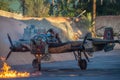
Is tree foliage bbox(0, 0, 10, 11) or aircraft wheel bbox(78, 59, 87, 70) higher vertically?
aircraft wheel bbox(78, 59, 87, 70)

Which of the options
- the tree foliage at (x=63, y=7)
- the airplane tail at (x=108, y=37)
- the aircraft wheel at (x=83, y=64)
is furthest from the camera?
the tree foliage at (x=63, y=7)

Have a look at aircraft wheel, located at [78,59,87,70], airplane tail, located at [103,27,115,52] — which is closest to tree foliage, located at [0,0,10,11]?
airplane tail, located at [103,27,115,52]

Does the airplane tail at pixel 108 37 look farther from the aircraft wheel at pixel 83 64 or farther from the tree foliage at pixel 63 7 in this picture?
the tree foliage at pixel 63 7

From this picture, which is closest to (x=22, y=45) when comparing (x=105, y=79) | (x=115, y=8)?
(x=105, y=79)

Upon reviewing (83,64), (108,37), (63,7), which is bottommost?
(63,7)

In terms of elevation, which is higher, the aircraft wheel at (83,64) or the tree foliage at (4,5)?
the aircraft wheel at (83,64)

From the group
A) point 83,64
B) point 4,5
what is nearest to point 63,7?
point 4,5

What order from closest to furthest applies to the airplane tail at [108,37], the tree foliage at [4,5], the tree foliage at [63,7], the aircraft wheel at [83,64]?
1. the airplane tail at [108,37]
2. the aircraft wheel at [83,64]
3. the tree foliage at [63,7]
4. the tree foliage at [4,5]

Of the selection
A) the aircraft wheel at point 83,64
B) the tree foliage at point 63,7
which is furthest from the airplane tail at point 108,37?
the tree foliage at point 63,7

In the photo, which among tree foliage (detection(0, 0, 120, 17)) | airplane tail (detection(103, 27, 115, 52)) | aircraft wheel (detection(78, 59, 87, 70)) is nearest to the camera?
airplane tail (detection(103, 27, 115, 52))

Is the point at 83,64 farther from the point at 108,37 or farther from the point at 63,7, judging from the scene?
the point at 63,7

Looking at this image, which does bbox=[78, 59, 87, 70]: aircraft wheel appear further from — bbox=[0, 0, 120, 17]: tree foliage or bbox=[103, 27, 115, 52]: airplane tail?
bbox=[0, 0, 120, 17]: tree foliage

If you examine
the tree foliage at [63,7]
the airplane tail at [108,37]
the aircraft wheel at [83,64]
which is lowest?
the tree foliage at [63,7]

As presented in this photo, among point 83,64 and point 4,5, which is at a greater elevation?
point 83,64
